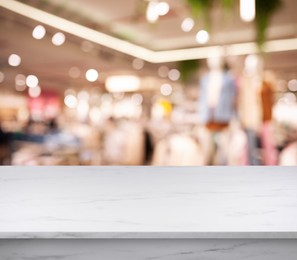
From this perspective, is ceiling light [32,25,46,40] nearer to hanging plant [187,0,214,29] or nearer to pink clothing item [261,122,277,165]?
hanging plant [187,0,214,29]

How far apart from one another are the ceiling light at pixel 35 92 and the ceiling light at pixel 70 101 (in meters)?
0.14

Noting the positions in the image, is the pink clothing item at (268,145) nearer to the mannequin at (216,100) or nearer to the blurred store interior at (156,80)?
the blurred store interior at (156,80)

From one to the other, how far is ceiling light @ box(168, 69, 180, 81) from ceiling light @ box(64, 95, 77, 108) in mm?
490

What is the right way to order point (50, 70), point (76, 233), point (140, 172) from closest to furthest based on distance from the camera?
point (76, 233), point (140, 172), point (50, 70)

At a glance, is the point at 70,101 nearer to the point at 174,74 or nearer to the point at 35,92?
the point at 35,92

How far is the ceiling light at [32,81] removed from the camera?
1932 mm

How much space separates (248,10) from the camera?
1.77m

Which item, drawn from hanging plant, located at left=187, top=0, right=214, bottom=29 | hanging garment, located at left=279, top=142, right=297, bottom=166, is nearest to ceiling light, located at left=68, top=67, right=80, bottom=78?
hanging plant, located at left=187, top=0, right=214, bottom=29

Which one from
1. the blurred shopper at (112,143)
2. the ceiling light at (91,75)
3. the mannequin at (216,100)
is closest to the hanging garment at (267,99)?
the mannequin at (216,100)

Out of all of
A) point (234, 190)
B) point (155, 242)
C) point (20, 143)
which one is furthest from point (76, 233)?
point (234, 190)

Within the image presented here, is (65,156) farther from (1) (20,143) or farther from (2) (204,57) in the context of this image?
(2) (204,57)

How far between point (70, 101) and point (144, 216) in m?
0.76

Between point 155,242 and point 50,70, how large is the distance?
100 centimetres

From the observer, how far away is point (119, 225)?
1.50 meters
